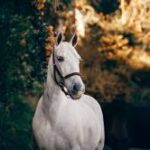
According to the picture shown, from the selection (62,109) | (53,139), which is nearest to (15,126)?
(62,109)

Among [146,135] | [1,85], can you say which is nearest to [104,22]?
[146,135]

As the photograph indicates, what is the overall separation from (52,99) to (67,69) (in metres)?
0.43

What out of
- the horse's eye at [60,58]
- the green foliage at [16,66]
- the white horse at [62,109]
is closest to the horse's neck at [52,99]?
the white horse at [62,109]

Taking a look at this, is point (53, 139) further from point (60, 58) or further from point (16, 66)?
point (16, 66)

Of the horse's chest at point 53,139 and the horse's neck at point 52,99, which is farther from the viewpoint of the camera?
the horse's neck at point 52,99

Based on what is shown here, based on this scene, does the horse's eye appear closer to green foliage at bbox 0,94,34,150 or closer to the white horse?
the white horse

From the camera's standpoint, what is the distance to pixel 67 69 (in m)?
8.42

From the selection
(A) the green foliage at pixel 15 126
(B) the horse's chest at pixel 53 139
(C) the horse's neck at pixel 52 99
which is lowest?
(A) the green foliage at pixel 15 126

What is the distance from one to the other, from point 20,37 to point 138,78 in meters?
5.14

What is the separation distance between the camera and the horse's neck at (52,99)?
8594 mm

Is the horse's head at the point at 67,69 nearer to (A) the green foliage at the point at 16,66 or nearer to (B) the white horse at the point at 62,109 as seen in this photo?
(B) the white horse at the point at 62,109

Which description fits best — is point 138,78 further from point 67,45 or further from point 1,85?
point 67,45

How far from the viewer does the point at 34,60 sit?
12812 mm

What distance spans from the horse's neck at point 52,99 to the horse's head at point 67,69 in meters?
0.07
